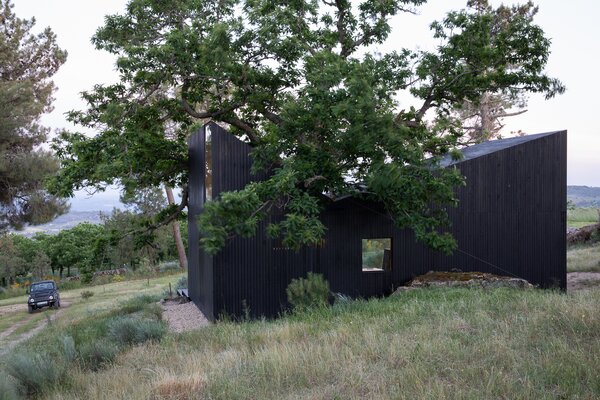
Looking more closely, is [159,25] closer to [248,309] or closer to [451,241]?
[248,309]

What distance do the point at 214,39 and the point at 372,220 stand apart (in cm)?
632

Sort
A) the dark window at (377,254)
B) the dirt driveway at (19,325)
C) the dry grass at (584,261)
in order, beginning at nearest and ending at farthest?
the dark window at (377,254)
the dirt driveway at (19,325)
the dry grass at (584,261)

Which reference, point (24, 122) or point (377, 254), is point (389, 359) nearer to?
point (377, 254)

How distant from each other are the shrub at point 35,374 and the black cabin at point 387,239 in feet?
21.4

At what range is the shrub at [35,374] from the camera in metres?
7.99

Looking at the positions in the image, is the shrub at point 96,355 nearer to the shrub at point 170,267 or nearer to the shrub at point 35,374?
the shrub at point 35,374

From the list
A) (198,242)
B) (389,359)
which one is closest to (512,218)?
(198,242)

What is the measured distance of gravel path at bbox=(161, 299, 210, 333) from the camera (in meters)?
15.7

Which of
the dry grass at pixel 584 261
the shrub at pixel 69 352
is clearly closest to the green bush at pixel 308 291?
the shrub at pixel 69 352

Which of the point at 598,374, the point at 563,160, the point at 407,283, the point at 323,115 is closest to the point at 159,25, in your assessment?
the point at 323,115

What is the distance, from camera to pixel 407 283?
1623 centimetres

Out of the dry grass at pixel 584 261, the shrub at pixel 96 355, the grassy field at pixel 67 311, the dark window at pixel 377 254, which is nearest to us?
the shrub at pixel 96 355

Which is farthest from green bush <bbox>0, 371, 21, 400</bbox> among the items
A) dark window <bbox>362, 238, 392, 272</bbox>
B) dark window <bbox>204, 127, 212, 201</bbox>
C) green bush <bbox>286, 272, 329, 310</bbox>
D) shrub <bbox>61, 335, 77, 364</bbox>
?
dark window <bbox>362, 238, 392, 272</bbox>

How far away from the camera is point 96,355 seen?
A: 9.42 m
